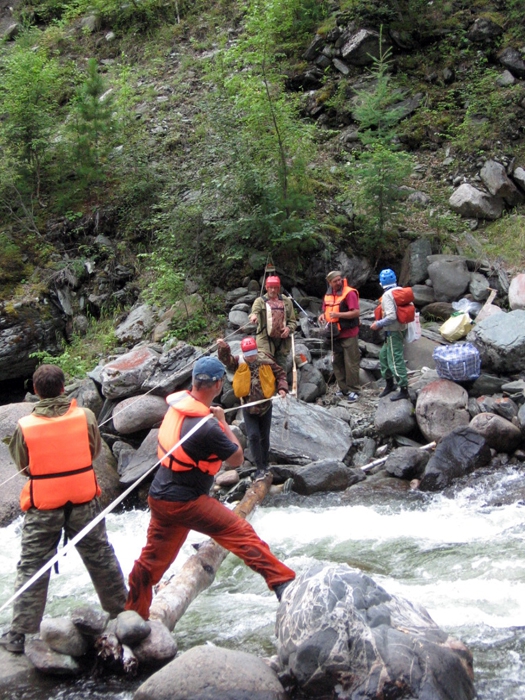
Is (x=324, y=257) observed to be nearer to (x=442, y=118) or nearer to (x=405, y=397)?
(x=405, y=397)

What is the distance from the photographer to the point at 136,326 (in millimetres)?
12141

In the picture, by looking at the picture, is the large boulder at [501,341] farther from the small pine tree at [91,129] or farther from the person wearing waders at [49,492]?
the small pine tree at [91,129]

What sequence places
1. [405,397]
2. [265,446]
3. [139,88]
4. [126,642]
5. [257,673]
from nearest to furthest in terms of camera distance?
[257,673], [126,642], [265,446], [405,397], [139,88]

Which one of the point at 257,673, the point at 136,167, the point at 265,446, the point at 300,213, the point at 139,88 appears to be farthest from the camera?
the point at 139,88

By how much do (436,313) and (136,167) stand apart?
7655mm

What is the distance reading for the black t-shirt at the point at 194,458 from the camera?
4305mm

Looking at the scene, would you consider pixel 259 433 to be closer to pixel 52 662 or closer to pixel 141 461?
pixel 141 461

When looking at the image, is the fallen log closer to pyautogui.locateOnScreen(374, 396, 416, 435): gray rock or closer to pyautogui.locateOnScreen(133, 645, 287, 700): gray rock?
pyautogui.locateOnScreen(133, 645, 287, 700): gray rock

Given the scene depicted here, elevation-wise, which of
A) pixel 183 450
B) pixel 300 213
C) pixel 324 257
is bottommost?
pixel 324 257

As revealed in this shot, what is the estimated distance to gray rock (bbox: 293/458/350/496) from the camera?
781cm

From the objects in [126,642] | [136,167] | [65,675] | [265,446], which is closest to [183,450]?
[126,642]

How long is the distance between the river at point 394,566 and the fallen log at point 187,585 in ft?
0.66

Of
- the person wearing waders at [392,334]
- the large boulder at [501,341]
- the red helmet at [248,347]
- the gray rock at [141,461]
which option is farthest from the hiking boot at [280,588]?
the large boulder at [501,341]

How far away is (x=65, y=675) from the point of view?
13.7ft
